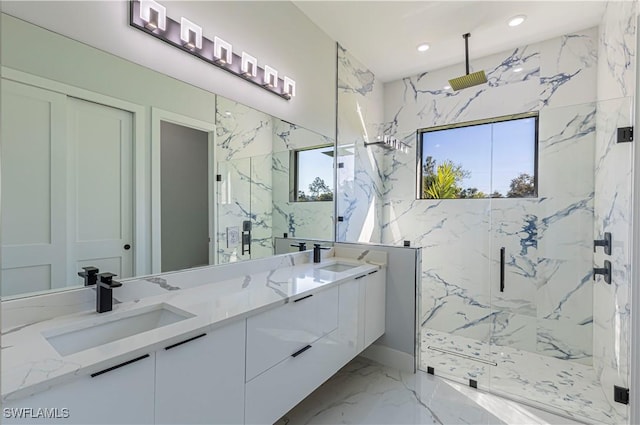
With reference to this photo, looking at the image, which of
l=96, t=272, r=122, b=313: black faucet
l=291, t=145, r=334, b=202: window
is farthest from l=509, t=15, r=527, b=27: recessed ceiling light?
l=96, t=272, r=122, b=313: black faucet

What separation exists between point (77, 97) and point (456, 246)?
3081 millimetres

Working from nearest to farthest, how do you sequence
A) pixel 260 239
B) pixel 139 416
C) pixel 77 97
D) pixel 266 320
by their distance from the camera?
1. pixel 139 416
2. pixel 77 97
3. pixel 266 320
4. pixel 260 239

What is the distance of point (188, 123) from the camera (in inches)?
63.7

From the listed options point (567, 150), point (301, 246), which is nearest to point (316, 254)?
point (301, 246)

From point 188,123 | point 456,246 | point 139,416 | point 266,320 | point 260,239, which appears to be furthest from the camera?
point 456,246

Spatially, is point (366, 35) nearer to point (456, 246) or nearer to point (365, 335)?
point (456, 246)

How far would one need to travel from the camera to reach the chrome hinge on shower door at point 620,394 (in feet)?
5.91

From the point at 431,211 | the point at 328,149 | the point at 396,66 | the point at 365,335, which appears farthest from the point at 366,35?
the point at 365,335

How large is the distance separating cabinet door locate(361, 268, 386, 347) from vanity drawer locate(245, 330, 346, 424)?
1.24ft

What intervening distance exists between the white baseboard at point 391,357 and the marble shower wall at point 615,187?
49.5 inches

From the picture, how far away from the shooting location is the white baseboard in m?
2.34

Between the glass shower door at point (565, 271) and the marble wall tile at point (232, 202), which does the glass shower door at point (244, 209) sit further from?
the glass shower door at point (565, 271)

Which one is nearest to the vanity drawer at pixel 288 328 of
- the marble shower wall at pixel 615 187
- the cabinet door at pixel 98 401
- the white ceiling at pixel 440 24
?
the cabinet door at pixel 98 401

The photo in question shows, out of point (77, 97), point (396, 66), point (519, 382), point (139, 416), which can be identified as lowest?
point (519, 382)
